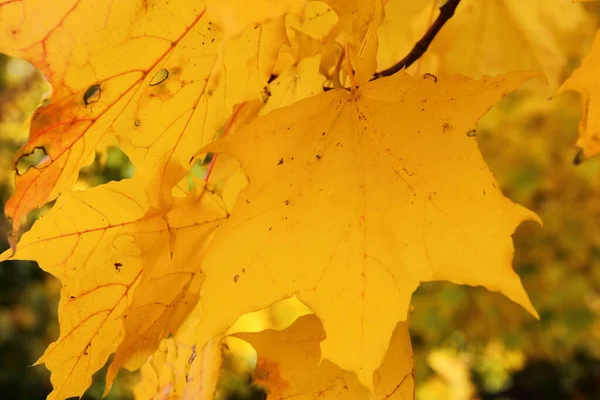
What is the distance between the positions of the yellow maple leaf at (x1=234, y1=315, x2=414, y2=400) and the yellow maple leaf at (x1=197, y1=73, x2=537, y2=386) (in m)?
0.06

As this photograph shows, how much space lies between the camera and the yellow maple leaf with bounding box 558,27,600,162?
376mm

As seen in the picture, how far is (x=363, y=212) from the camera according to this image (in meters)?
0.40

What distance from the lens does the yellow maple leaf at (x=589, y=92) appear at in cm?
38

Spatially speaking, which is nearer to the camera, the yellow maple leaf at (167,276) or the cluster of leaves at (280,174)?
the cluster of leaves at (280,174)

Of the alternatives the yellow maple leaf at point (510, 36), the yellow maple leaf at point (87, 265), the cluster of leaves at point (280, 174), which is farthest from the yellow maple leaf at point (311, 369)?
the yellow maple leaf at point (510, 36)

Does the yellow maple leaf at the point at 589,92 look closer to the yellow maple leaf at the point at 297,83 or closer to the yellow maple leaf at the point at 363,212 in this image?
the yellow maple leaf at the point at 363,212

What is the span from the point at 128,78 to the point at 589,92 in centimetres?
29

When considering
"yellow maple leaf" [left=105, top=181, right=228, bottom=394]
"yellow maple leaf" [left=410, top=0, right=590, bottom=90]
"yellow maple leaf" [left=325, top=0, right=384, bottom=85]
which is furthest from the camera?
"yellow maple leaf" [left=410, top=0, right=590, bottom=90]

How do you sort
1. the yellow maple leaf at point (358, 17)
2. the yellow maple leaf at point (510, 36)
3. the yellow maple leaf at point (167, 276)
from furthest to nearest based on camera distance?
the yellow maple leaf at point (510, 36), the yellow maple leaf at point (167, 276), the yellow maple leaf at point (358, 17)

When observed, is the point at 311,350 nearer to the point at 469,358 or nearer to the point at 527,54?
the point at 527,54

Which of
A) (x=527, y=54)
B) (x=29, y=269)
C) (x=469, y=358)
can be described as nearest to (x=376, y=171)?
(x=527, y=54)

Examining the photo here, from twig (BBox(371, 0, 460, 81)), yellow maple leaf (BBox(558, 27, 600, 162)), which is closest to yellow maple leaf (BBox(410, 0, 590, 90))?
twig (BBox(371, 0, 460, 81))

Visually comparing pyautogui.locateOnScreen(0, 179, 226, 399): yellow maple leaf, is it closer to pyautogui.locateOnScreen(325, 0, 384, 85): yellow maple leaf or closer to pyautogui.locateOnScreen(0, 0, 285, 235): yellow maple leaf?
pyautogui.locateOnScreen(0, 0, 285, 235): yellow maple leaf

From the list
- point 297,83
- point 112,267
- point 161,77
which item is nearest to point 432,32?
point 297,83
